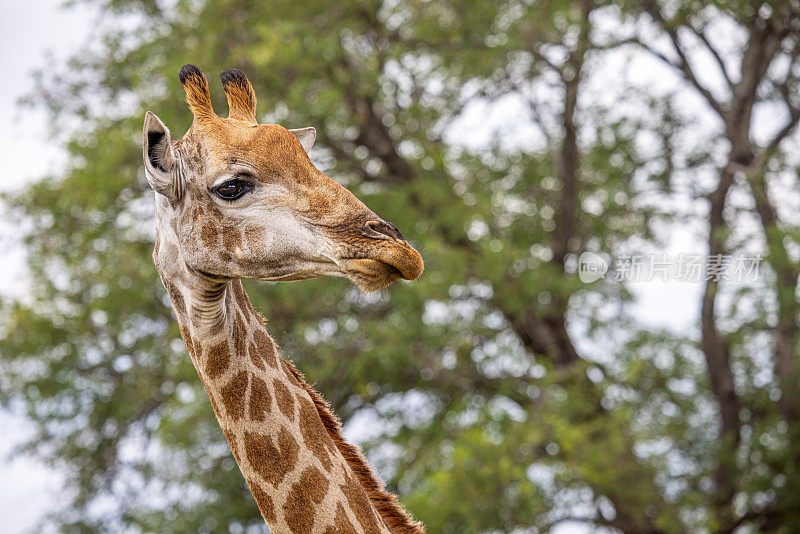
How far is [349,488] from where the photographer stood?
2.33 m

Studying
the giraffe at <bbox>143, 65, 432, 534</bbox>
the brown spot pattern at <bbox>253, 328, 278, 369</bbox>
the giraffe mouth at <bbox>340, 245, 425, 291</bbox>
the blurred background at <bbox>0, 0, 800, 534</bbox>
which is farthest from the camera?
the blurred background at <bbox>0, 0, 800, 534</bbox>

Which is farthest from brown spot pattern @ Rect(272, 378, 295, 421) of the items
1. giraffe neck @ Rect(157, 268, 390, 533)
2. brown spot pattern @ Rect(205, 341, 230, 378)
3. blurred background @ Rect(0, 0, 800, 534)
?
blurred background @ Rect(0, 0, 800, 534)

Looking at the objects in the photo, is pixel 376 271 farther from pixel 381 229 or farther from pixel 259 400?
pixel 259 400

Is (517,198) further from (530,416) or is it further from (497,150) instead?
(530,416)

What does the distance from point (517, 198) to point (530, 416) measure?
3158 mm

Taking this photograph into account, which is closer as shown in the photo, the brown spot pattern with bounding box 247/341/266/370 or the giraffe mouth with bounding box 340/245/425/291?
the giraffe mouth with bounding box 340/245/425/291

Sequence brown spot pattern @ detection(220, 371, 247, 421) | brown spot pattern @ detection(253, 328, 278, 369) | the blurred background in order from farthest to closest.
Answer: the blurred background
brown spot pattern @ detection(253, 328, 278, 369)
brown spot pattern @ detection(220, 371, 247, 421)

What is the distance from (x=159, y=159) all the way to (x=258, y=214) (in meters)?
0.31

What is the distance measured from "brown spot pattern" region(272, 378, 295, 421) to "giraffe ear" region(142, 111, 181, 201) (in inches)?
22.8

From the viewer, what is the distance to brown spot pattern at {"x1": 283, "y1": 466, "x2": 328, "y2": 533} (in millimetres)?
2262

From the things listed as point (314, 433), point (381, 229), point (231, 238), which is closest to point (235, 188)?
point (231, 238)

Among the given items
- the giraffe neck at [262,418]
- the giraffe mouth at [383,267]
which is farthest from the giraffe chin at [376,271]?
the giraffe neck at [262,418]

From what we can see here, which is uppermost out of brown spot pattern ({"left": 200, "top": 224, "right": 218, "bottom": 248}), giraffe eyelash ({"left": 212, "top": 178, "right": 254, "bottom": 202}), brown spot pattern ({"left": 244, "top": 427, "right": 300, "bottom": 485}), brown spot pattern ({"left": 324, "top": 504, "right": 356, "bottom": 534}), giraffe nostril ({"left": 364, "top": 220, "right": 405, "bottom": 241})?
giraffe eyelash ({"left": 212, "top": 178, "right": 254, "bottom": 202})

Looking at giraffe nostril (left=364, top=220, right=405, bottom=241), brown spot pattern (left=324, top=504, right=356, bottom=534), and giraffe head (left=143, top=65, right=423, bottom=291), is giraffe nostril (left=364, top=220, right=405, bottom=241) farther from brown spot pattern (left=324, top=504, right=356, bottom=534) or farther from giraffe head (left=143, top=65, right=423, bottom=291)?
brown spot pattern (left=324, top=504, right=356, bottom=534)
